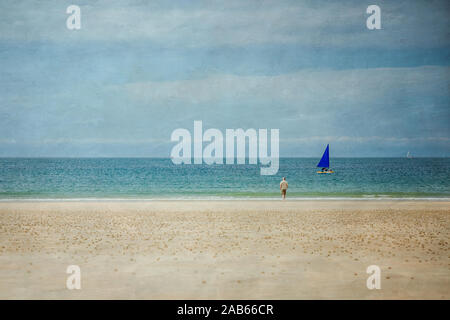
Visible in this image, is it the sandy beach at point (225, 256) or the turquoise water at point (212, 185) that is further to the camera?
the turquoise water at point (212, 185)

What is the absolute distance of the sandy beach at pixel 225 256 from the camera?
3.71 metres

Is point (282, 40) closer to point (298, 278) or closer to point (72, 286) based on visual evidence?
point (298, 278)

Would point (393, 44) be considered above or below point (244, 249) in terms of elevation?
above

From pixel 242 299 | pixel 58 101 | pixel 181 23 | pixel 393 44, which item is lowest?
pixel 242 299

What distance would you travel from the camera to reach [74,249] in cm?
544

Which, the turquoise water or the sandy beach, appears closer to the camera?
the sandy beach

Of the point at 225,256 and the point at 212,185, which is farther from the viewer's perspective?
the point at 212,185

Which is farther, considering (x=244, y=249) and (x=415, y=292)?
(x=244, y=249)

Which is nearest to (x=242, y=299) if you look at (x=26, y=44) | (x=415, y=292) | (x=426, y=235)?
(x=415, y=292)

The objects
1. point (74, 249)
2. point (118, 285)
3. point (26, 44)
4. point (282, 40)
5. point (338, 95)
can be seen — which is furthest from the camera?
point (338, 95)

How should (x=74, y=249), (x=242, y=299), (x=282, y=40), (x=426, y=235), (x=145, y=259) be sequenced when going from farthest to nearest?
(x=282, y=40)
(x=426, y=235)
(x=74, y=249)
(x=145, y=259)
(x=242, y=299)

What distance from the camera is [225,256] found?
198 inches

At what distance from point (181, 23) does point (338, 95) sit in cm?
676

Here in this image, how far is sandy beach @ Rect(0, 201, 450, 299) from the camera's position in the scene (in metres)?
3.71
